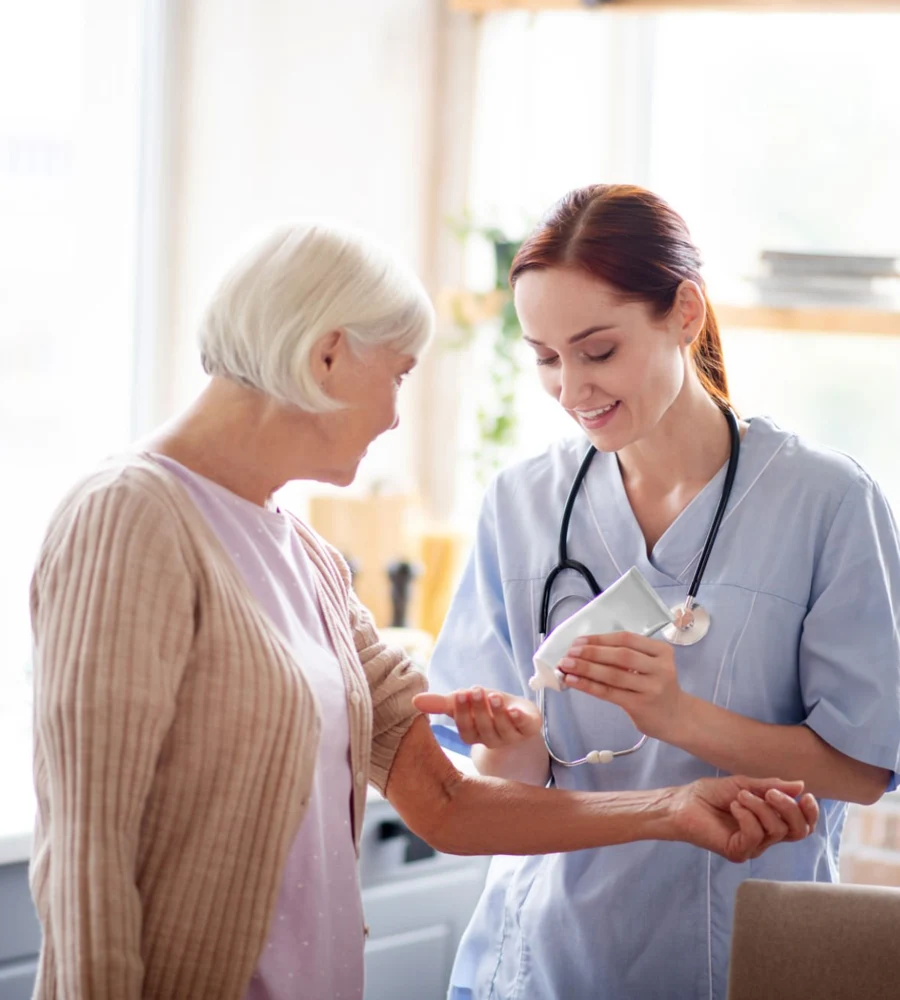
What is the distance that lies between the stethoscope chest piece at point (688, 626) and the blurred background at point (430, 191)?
118cm

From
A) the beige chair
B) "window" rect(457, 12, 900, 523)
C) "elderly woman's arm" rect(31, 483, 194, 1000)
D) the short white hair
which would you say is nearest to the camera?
"elderly woman's arm" rect(31, 483, 194, 1000)

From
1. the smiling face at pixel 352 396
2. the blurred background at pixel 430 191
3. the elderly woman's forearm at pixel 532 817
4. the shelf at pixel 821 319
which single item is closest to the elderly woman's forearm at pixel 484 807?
the elderly woman's forearm at pixel 532 817

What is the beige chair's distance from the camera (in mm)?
1283

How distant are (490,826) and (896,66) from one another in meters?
2.23

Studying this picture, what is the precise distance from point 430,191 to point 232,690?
2.25 meters

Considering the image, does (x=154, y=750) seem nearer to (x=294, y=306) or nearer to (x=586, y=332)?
(x=294, y=306)

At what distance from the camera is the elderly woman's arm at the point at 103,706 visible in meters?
1.02

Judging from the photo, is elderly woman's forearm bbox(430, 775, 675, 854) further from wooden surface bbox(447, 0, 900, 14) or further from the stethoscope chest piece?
wooden surface bbox(447, 0, 900, 14)

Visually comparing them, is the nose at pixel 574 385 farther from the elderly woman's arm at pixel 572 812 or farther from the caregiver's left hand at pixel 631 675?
the elderly woman's arm at pixel 572 812

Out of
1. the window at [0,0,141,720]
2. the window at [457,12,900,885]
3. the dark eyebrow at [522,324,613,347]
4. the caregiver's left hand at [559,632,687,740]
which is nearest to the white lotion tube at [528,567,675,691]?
the caregiver's left hand at [559,632,687,740]

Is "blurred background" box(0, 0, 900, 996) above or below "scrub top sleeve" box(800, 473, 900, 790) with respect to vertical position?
above

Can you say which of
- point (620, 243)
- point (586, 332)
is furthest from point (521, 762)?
point (620, 243)

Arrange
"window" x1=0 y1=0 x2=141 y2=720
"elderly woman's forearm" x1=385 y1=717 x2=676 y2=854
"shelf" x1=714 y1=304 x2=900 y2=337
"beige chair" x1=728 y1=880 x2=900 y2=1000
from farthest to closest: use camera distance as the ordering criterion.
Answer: "shelf" x1=714 y1=304 x2=900 y2=337 → "window" x1=0 y1=0 x2=141 y2=720 → "elderly woman's forearm" x1=385 y1=717 x2=676 y2=854 → "beige chair" x1=728 y1=880 x2=900 y2=1000

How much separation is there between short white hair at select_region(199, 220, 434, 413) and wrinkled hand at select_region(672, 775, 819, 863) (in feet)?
1.92
